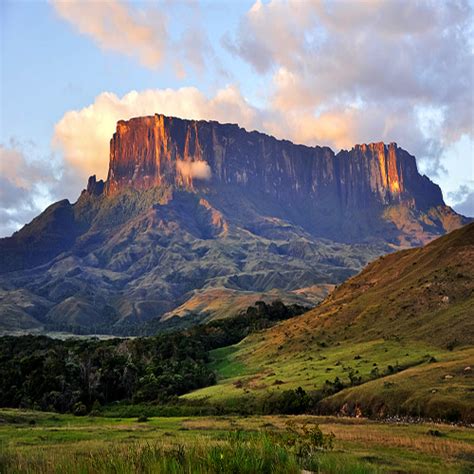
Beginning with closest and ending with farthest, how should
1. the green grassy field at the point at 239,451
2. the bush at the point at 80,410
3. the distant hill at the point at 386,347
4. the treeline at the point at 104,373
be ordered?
the green grassy field at the point at 239,451
the distant hill at the point at 386,347
the bush at the point at 80,410
the treeline at the point at 104,373

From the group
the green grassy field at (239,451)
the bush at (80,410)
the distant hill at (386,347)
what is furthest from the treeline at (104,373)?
the green grassy field at (239,451)

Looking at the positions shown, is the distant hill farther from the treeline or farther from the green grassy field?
the green grassy field

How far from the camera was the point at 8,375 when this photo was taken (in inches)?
4087

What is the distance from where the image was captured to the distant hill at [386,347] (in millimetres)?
58094

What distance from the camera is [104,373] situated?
106 meters

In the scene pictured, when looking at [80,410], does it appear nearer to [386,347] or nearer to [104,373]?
[104,373]

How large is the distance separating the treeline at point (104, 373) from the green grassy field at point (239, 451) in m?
32.6

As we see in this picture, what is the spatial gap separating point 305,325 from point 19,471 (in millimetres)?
107485

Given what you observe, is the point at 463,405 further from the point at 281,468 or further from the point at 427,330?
the point at 281,468

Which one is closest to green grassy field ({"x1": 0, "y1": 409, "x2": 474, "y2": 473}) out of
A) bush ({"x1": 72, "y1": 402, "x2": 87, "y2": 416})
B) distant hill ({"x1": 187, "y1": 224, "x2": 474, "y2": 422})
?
distant hill ({"x1": 187, "y1": 224, "x2": 474, "y2": 422})

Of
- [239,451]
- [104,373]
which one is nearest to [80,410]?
[104,373]

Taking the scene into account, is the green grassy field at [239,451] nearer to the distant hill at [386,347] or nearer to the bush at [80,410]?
the distant hill at [386,347]

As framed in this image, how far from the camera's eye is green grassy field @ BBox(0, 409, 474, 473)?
1125cm

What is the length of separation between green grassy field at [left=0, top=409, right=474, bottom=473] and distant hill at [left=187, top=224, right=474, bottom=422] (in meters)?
8.45
